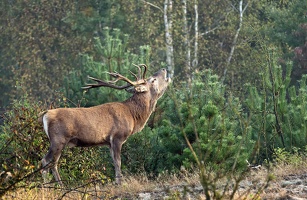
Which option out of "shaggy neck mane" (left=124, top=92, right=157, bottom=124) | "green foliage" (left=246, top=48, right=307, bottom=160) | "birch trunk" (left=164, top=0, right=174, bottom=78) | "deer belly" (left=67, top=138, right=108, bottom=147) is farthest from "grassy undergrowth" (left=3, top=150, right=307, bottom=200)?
"birch trunk" (left=164, top=0, right=174, bottom=78)

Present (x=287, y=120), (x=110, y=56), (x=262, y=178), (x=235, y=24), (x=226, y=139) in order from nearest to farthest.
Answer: (x=262, y=178)
(x=226, y=139)
(x=287, y=120)
(x=110, y=56)
(x=235, y=24)

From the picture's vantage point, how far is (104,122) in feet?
45.0

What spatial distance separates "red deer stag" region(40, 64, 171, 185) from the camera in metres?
13.1

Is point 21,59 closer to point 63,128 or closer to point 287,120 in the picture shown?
point 287,120

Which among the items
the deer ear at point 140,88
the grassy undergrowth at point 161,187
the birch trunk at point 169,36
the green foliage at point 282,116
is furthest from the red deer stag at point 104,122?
the birch trunk at point 169,36

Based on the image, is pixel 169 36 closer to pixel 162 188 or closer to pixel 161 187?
pixel 161 187

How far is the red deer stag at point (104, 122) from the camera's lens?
13062 mm

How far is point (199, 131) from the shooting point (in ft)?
48.4

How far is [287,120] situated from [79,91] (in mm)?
6693

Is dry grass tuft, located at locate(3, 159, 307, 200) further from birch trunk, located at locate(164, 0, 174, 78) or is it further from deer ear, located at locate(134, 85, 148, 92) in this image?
birch trunk, located at locate(164, 0, 174, 78)

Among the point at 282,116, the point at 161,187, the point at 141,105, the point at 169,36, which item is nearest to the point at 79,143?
the point at 141,105

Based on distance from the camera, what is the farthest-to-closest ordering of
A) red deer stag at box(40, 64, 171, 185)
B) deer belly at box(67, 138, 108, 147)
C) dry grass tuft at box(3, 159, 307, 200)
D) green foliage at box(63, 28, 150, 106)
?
green foliage at box(63, 28, 150, 106) → deer belly at box(67, 138, 108, 147) → red deer stag at box(40, 64, 171, 185) → dry grass tuft at box(3, 159, 307, 200)

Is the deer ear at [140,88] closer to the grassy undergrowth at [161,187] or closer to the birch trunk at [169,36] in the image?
the grassy undergrowth at [161,187]

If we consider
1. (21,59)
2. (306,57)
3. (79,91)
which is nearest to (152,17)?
(21,59)
